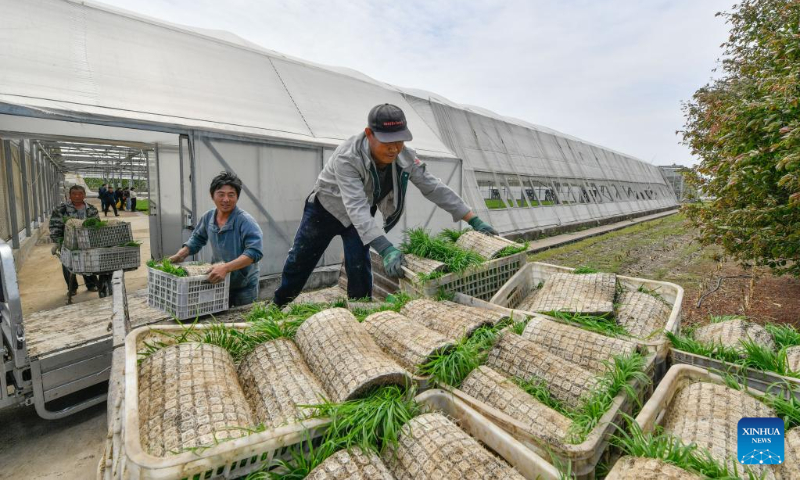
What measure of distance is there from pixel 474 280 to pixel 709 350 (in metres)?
1.46

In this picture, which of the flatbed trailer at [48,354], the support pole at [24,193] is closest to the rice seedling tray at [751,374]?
the flatbed trailer at [48,354]

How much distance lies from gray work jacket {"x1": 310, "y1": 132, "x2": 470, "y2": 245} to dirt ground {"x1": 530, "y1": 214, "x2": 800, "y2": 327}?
158 inches

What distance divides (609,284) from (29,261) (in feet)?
44.8

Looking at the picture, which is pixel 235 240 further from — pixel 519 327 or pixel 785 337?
pixel 785 337

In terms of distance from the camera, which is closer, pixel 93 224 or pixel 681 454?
pixel 681 454

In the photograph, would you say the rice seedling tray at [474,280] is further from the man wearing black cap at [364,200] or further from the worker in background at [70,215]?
the worker in background at [70,215]

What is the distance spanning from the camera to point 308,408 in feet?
5.09

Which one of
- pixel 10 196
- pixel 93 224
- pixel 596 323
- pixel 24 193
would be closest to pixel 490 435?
pixel 596 323

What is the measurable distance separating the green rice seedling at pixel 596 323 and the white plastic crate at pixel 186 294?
8.24 ft

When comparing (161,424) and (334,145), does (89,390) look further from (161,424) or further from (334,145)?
(334,145)

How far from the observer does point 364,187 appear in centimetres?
348

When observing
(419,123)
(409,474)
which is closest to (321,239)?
(409,474)

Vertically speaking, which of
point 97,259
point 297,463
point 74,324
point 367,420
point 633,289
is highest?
point 633,289

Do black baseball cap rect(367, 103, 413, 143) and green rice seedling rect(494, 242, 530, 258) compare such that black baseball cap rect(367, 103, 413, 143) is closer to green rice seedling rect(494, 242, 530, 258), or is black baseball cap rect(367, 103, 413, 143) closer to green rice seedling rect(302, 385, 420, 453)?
green rice seedling rect(494, 242, 530, 258)
